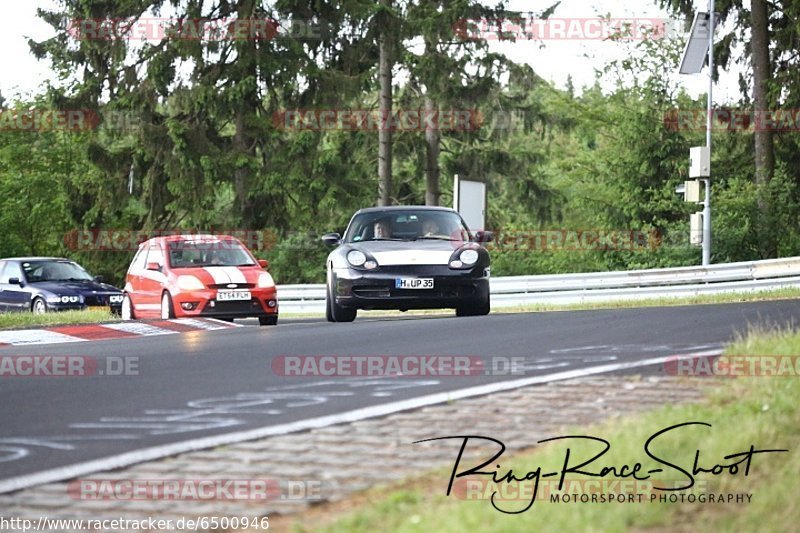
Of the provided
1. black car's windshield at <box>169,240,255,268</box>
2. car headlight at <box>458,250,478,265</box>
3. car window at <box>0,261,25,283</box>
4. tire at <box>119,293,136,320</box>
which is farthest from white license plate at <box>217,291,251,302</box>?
car window at <box>0,261,25,283</box>

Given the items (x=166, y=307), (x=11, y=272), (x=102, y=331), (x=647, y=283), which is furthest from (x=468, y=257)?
(x=11, y=272)

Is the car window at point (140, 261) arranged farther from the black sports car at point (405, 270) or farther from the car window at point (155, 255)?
the black sports car at point (405, 270)

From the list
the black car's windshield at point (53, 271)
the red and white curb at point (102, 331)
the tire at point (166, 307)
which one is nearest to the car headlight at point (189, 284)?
the tire at point (166, 307)

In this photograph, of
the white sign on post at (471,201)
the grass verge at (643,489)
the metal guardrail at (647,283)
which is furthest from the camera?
the white sign on post at (471,201)

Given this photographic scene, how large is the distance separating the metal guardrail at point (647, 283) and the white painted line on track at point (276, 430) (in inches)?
649

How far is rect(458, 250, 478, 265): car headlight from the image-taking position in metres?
18.1

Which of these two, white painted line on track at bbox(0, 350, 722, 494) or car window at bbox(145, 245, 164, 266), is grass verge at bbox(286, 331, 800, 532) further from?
car window at bbox(145, 245, 164, 266)

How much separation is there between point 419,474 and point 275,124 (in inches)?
1352

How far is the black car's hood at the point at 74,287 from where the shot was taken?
2691 cm

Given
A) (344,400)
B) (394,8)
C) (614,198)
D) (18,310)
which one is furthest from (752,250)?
(344,400)

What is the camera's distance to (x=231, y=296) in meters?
19.9

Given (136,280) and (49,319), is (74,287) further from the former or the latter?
(49,319)

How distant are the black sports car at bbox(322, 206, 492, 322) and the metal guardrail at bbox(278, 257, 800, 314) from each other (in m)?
9.06

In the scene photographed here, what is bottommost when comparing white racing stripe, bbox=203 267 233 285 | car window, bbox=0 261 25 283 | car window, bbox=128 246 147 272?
car window, bbox=0 261 25 283
